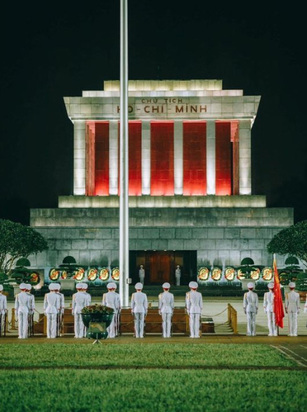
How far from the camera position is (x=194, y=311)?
760 inches

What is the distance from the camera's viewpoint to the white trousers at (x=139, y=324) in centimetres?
1933

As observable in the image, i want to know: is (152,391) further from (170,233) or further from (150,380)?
(170,233)

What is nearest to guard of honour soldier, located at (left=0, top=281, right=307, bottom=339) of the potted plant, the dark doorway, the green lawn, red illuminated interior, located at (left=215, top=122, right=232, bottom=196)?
the potted plant

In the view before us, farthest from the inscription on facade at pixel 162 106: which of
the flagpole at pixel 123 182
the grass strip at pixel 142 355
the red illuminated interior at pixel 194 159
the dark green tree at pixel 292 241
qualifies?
the grass strip at pixel 142 355

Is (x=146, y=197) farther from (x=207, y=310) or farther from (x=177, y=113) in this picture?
(x=207, y=310)

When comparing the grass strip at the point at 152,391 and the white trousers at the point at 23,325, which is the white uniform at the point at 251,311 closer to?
the white trousers at the point at 23,325

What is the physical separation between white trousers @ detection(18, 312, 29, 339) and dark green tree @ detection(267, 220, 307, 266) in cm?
2214

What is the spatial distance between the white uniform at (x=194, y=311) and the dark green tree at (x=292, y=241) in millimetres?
19848

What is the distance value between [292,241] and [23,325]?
22331mm

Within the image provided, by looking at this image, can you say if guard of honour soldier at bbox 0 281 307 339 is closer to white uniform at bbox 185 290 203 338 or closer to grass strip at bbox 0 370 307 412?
white uniform at bbox 185 290 203 338

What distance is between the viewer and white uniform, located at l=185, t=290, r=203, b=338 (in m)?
19.3

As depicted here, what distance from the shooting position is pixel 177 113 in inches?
1859

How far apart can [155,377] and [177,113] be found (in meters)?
36.5

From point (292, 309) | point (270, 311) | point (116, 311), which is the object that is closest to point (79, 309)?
point (116, 311)
